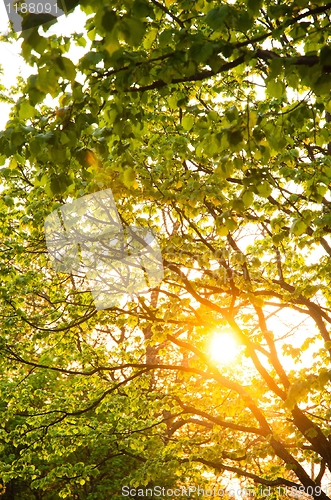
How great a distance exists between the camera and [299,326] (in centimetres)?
1289

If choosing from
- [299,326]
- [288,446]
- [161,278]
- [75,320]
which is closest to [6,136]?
[161,278]

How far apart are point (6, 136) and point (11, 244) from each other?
6801mm

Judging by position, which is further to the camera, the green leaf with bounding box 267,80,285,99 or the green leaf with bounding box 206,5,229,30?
the green leaf with bounding box 267,80,285,99

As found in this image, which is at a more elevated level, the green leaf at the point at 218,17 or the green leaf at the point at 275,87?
the green leaf at the point at 275,87

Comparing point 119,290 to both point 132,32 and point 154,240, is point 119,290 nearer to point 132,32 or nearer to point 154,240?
point 154,240

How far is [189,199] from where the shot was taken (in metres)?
5.50

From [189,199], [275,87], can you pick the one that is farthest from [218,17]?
[189,199]

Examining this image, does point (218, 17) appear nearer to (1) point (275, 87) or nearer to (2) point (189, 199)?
(1) point (275, 87)

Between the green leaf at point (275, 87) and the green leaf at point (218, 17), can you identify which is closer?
the green leaf at point (218, 17)

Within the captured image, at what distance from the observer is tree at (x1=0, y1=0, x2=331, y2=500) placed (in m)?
3.38

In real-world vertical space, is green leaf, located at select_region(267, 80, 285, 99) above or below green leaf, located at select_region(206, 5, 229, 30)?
above

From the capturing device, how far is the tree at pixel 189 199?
338 centimetres

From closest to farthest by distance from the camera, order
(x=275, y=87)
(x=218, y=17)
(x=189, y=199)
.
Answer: (x=218, y=17) → (x=275, y=87) → (x=189, y=199)

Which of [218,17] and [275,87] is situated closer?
[218,17]
